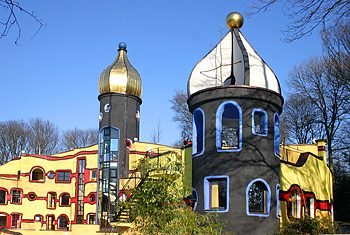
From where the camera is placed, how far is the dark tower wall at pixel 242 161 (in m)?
14.0

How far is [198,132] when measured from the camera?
15.9 metres

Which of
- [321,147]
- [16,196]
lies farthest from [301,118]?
[16,196]

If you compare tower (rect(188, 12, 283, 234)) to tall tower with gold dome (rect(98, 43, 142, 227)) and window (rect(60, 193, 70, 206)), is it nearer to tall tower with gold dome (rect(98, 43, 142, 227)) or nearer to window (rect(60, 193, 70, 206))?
tall tower with gold dome (rect(98, 43, 142, 227))

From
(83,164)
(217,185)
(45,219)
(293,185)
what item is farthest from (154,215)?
(45,219)

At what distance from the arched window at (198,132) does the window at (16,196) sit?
16648 millimetres

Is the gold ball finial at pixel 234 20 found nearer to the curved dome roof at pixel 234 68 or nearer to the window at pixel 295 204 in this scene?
the curved dome roof at pixel 234 68

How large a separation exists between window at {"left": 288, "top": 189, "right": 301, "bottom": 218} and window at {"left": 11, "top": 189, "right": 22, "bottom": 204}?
18.0 m

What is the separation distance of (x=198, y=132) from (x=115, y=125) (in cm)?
856

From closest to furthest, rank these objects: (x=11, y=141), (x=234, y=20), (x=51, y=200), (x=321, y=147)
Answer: (x=234, y=20) < (x=321, y=147) < (x=51, y=200) < (x=11, y=141)

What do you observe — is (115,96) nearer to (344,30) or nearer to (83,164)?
(83,164)

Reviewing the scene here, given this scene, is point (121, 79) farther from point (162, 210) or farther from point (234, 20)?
point (162, 210)

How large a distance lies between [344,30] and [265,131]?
674 centimetres

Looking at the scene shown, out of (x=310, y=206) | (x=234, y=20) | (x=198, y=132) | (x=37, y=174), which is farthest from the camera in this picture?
(x=37, y=174)

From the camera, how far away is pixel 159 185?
1016 cm
